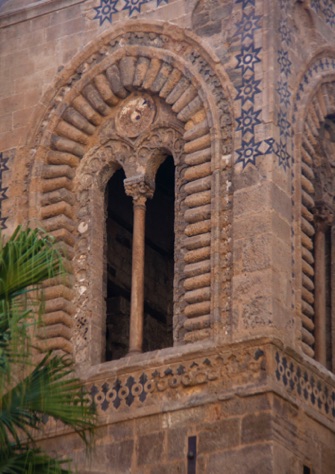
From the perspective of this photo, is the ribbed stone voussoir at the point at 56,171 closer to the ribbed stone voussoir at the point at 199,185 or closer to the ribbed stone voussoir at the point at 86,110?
the ribbed stone voussoir at the point at 86,110

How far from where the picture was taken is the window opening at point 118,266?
23438 millimetres

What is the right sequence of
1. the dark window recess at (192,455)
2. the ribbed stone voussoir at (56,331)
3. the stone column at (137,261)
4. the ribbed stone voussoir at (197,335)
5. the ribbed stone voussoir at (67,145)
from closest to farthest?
the dark window recess at (192,455)
the ribbed stone voussoir at (197,335)
the stone column at (137,261)
the ribbed stone voussoir at (56,331)
the ribbed stone voussoir at (67,145)

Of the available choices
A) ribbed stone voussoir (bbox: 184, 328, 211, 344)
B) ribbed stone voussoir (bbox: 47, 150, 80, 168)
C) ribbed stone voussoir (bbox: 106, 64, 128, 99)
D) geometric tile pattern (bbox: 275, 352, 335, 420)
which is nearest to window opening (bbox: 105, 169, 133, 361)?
ribbed stone voussoir (bbox: 47, 150, 80, 168)

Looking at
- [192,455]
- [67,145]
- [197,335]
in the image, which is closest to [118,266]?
[67,145]

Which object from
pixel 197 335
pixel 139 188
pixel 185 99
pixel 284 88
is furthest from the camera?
pixel 139 188

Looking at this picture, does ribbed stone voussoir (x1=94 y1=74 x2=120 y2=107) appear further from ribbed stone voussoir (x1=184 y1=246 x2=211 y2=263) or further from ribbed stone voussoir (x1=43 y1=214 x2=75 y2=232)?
ribbed stone voussoir (x1=184 y1=246 x2=211 y2=263)

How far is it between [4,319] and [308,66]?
6427 millimetres

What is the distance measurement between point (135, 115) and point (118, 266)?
8.58 feet

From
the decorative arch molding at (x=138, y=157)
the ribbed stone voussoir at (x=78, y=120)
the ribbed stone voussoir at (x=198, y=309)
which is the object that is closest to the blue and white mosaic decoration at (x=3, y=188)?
the decorative arch molding at (x=138, y=157)

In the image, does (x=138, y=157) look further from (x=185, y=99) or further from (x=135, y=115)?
(x=185, y=99)

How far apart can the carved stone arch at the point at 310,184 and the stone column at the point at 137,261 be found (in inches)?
62.9

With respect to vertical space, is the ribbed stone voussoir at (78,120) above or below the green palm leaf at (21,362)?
above

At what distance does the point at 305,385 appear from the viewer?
19859 millimetres

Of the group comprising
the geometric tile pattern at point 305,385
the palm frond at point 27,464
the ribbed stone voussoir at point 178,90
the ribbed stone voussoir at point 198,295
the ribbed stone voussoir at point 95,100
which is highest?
the ribbed stone voussoir at point 95,100
